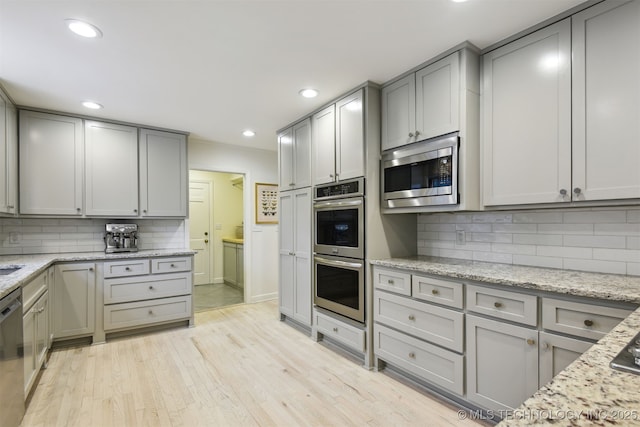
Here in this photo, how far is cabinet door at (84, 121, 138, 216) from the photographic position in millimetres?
3451

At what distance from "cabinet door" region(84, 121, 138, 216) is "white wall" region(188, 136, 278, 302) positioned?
98cm

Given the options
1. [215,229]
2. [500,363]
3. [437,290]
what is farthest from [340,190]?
[215,229]

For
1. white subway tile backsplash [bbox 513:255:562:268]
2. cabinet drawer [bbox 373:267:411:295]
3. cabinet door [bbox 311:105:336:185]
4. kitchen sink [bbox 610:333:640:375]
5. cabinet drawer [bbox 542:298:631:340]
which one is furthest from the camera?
cabinet door [bbox 311:105:336:185]

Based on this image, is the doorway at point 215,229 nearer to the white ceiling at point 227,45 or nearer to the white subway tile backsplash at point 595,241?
the white ceiling at point 227,45

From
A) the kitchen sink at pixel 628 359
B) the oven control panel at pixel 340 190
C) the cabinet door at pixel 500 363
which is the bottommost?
the cabinet door at pixel 500 363

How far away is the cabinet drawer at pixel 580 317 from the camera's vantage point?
4.73 ft

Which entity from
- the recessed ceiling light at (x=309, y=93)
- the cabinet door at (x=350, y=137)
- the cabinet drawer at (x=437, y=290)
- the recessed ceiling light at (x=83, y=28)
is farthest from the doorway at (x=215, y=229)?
the cabinet drawer at (x=437, y=290)

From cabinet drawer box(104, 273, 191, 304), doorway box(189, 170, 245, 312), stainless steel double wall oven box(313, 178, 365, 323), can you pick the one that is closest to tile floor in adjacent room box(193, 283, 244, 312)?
doorway box(189, 170, 245, 312)

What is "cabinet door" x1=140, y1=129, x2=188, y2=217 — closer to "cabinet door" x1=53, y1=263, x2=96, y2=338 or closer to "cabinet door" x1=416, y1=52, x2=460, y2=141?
"cabinet door" x1=53, y1=263, x2=96, y2=338

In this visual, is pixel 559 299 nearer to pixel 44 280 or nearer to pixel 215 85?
pixel 215 85

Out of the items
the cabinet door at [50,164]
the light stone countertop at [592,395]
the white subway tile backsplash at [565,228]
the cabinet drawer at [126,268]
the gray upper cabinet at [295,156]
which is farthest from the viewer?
the gray upper cabinet at [295,156]

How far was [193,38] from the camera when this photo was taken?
2.02m

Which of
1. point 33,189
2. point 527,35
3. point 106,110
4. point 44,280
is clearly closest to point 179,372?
point 44,280

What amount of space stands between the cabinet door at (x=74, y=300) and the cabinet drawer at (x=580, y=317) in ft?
12.6
